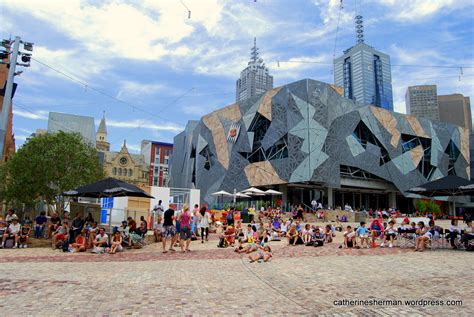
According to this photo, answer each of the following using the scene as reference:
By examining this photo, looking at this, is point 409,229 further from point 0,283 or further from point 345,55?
point 345,55

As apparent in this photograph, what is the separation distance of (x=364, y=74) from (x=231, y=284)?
80.2m

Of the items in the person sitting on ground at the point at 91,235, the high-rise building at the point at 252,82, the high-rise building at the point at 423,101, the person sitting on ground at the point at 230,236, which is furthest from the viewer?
the high-rise building at the point at 423,101

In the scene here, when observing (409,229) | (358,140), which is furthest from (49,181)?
(358,140)

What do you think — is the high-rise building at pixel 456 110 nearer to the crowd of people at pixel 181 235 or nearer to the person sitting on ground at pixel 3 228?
the crowd of people at pixel 181 235

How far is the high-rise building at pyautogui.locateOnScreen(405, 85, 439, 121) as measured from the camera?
4181 inches

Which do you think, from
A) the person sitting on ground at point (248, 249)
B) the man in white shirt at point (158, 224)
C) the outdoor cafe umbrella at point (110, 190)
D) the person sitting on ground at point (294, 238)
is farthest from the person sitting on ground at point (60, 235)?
the person sitting on ground at point (294, 238)

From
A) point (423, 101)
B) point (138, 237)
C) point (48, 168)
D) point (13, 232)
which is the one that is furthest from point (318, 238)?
point (423, 101)

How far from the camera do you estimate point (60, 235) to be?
1335 centimetres

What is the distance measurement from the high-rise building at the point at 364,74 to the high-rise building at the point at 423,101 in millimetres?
6822

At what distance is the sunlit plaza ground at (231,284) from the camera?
541 centimetres

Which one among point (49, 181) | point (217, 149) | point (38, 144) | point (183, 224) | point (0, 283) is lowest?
point (0, 283)

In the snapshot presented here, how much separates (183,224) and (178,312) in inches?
289

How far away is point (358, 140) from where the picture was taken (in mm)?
40438

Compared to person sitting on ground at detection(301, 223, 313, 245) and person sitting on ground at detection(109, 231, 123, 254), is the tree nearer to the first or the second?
person sitting on ground at detection(109, 231, 123, 254)
